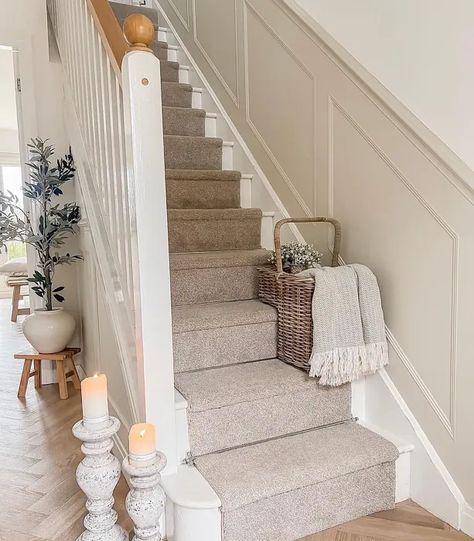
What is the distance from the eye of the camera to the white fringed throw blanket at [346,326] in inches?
70.2

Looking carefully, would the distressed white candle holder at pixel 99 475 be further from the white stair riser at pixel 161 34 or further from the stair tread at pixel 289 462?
the white stair riser at pixel 161 34

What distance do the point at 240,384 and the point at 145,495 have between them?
1.92 ft

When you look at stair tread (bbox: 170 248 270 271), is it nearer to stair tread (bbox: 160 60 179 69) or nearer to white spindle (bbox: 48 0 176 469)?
white spindle (bbox: 48 0 176 469)

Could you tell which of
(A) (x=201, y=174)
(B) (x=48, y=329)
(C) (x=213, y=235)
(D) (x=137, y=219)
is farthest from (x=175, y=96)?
(D) (x=137, y=219)

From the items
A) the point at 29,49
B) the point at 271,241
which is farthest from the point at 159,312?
the point at 29,49

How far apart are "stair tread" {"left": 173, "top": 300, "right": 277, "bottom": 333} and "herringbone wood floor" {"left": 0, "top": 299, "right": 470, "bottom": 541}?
25.0 inches

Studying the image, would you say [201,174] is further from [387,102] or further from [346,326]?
[346,326]

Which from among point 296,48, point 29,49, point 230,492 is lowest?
point 230,492

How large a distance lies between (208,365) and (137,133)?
2.98ft

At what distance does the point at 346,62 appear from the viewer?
1998 mm

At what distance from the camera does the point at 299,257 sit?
202 cm

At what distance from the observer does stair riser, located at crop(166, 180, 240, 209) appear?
2.68m

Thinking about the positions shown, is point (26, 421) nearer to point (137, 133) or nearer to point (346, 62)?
point (137, 133)

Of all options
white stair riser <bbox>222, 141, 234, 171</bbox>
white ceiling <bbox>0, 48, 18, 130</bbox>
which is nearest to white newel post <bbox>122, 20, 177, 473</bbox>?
white stair riser <bbox>222, 141, 234, 171</bbox>
